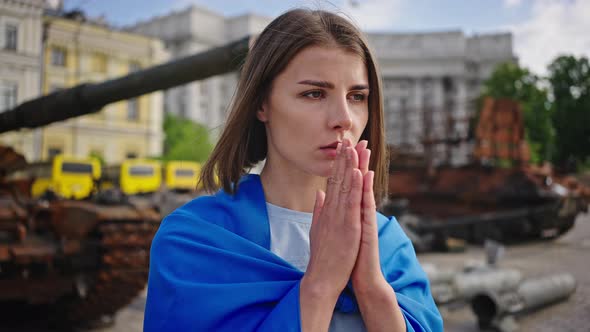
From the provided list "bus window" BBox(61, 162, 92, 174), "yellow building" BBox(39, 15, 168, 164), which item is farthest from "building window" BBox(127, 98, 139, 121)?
"bus window" BBox(61, 162, 92, 174)

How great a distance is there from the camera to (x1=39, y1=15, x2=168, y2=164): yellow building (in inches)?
1141

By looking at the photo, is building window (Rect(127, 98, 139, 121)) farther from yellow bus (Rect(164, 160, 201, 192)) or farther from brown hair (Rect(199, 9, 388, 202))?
brown hair (Rect(199, 9, 388, 202))

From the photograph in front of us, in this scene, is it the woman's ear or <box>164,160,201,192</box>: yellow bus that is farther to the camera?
<box>164,160,201,192</box>: yellow bus

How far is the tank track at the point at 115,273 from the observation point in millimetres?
5582

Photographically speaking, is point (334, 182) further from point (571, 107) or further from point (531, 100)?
point (531, 100)

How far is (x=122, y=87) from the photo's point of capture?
184 inches

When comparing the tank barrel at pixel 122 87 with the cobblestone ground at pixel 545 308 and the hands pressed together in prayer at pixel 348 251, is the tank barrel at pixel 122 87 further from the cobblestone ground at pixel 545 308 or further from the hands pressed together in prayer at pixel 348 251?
the cobblestone ground at pixel 545 308

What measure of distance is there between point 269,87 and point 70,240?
476 cm

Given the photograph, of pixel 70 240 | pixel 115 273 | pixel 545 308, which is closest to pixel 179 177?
pixel 70 240

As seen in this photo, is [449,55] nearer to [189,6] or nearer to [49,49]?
[189,6]

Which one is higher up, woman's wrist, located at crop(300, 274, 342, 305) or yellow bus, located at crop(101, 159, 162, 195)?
woman's wrist, located at crop(300, 274, 342, 305)

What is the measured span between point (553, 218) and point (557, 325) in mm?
9017

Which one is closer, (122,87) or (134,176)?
(122,87)

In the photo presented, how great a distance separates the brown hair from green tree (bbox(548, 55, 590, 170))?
29.6 meters
